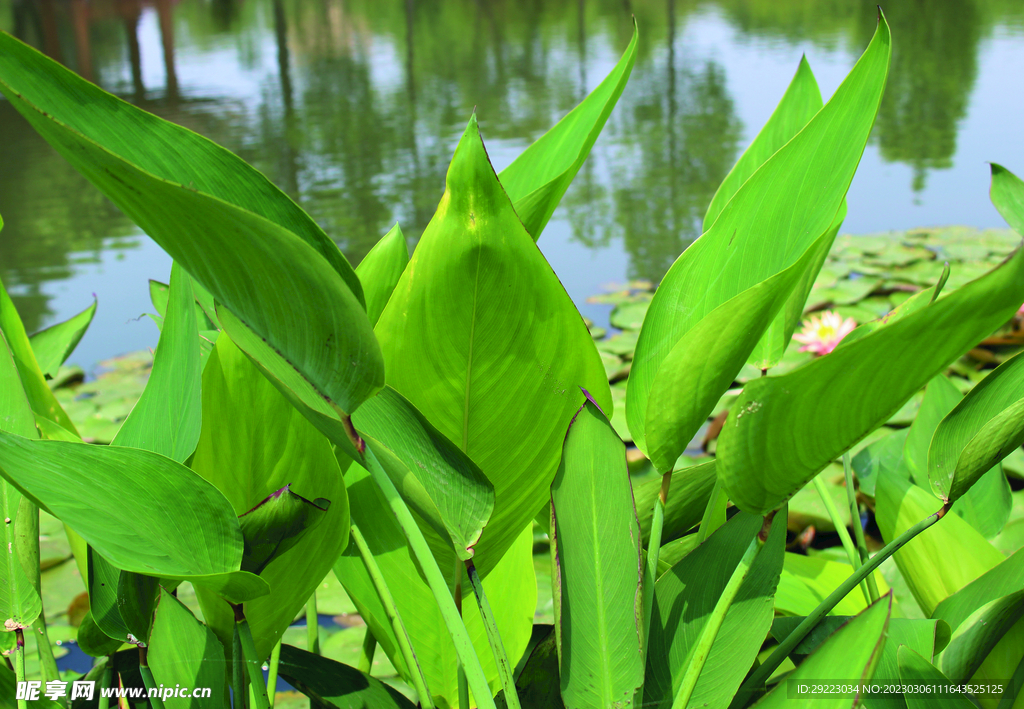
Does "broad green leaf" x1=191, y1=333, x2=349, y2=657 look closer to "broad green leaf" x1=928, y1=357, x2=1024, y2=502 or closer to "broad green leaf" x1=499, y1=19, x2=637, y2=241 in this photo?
"broad green leaf" x1=499, y1=19, x2=637, y2=241

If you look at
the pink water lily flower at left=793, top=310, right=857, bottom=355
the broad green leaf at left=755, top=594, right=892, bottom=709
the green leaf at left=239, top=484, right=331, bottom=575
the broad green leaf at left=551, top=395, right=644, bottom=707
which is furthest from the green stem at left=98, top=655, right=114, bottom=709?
the pink water lily flower at left=793, top=310, right=857, bottom=355

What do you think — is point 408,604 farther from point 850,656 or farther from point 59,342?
point 59,342

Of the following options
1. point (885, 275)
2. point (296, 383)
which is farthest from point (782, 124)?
point (885, 275)

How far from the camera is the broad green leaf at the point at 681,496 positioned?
46 centimetres

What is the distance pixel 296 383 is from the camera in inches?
11.4

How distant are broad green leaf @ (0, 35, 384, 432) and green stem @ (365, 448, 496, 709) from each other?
0.12ft

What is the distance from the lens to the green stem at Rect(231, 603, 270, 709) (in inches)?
13.9

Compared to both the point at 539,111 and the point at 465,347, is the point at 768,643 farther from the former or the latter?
the point at 539,111

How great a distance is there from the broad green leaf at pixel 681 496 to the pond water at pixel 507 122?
1147 mm

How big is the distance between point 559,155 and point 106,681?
0.49m

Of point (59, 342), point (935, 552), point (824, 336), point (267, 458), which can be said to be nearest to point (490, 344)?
point (267, 458)

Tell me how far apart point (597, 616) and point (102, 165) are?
0.28m

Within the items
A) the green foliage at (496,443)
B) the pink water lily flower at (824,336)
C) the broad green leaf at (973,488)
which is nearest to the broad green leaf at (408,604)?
the green foliage at (496,443)

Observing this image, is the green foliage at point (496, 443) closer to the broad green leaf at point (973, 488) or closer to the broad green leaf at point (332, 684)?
the broad green leaf at point (332, 684)
